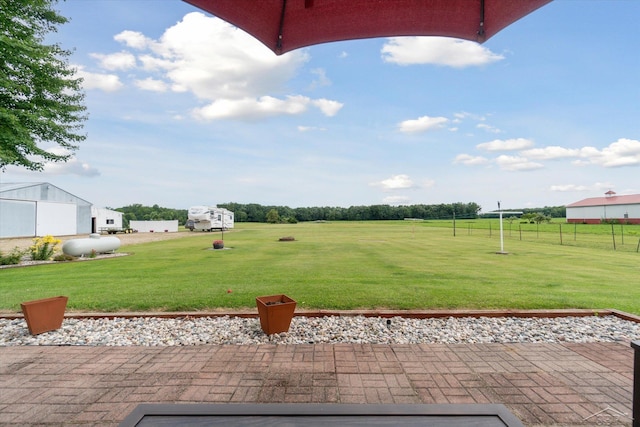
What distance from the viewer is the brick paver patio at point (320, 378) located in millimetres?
2668

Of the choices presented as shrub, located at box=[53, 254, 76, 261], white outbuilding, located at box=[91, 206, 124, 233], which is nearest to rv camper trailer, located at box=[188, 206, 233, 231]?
white outbuilding, located at box=[91, 206, 124, 233]

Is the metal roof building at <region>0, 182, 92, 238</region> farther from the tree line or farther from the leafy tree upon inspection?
the leafy tree

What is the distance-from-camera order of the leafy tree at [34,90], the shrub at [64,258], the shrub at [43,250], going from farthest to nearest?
the shrub at [64,258], the shrub at [43,250], the leafy tree at [34,90]

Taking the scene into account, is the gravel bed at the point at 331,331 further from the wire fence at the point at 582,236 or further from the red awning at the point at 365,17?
the wire fence at the point at 582,236

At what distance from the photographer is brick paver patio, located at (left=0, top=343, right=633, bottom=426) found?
2668 millimetres

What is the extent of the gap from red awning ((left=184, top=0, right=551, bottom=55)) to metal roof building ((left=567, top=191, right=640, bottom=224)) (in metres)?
61.0

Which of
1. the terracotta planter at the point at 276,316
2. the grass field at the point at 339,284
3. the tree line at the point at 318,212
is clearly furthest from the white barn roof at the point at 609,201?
the terracotta planter at the point at 276,316

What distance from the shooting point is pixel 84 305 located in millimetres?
5922

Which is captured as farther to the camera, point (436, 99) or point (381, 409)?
point (436, 99)

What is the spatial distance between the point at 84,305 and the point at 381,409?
6.68 m

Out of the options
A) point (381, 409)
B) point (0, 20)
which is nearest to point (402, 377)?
point (381, 409)

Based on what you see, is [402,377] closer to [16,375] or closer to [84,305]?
[16,375]

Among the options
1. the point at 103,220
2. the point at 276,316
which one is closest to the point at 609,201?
the point at 276,316

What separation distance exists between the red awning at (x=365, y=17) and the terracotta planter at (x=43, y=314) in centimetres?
480
